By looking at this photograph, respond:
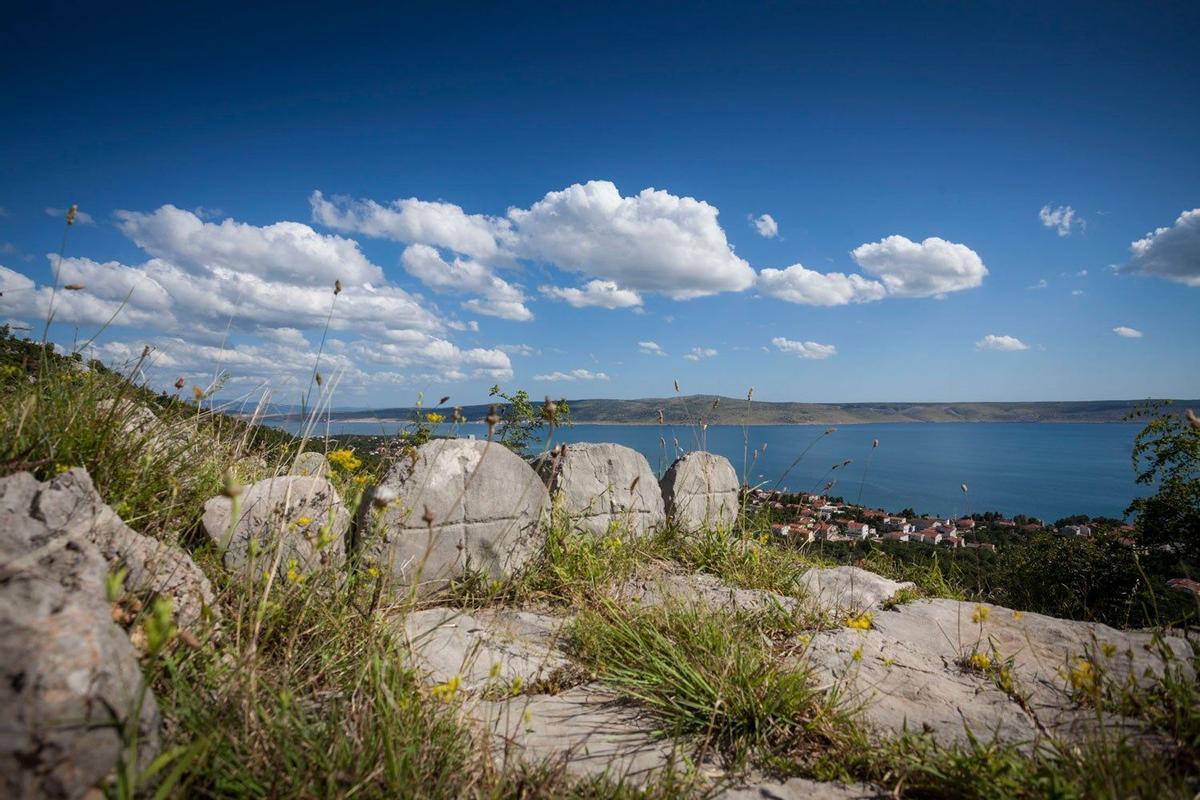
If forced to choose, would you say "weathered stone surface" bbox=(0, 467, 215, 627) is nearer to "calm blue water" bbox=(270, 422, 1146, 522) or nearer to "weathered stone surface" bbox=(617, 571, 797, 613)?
"weathered stone surface" bbox=(617, 571, 797, 613)

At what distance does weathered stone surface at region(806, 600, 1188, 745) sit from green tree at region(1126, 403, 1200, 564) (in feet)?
41.0

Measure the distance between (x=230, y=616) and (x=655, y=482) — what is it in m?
4.22

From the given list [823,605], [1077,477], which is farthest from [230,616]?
[1077,477]

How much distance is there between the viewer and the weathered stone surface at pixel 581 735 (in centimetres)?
222

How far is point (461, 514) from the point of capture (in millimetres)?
4398

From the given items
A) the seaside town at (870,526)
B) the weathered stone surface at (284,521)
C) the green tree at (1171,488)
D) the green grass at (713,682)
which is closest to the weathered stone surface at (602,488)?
the seaside town at (870,526)

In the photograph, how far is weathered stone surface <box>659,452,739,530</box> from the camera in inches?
241

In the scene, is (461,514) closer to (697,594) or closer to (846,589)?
(697,594)

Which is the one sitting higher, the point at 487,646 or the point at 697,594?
the point at 697,594

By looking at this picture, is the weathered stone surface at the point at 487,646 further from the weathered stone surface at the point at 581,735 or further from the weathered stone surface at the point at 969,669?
the weathered stone surface at the point at 969,669

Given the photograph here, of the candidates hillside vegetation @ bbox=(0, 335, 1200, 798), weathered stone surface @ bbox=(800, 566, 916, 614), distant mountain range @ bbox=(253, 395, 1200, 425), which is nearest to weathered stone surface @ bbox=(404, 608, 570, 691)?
hillside vegetation @ bbox=(0, 335, 1200, 798)

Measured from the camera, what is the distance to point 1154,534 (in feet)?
41.7

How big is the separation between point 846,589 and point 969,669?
167 centimetres

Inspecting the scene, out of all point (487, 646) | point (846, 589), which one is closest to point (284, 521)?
point (487, 646)
